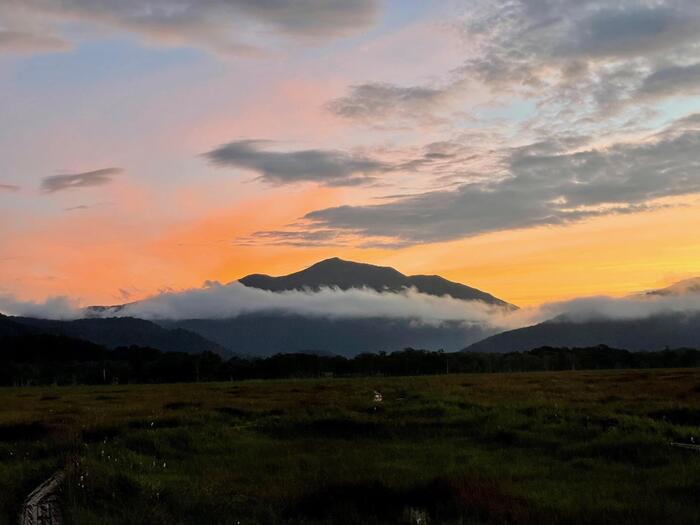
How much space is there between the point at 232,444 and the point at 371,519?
1148cm

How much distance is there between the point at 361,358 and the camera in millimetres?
153000

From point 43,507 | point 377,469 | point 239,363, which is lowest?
point 239,363

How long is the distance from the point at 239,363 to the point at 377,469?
133 metres

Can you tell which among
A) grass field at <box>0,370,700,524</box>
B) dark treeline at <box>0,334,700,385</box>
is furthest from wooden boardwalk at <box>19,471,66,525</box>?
dark treeline at <box>0,334,700,385</box>

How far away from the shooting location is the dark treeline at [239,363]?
454 ft

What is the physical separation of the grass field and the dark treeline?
114178 millimetres

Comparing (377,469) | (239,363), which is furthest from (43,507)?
(239,363)

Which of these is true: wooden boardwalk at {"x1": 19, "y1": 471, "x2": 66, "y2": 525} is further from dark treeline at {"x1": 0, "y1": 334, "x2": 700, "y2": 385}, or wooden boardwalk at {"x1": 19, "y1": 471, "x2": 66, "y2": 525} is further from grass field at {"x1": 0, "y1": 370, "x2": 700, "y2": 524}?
dark treeline at {"x1": 0, "y1": 334, "x2": 700, "y2": 385}

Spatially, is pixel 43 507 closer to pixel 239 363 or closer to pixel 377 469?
pixel 377 469

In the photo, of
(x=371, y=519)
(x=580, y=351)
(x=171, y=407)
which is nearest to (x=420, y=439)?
(x=371, y=519)

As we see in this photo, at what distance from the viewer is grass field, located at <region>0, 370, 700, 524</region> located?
11547 millimetres

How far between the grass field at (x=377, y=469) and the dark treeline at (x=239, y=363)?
114m

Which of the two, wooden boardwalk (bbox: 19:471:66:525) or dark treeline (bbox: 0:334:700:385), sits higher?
wooden boardwalk (bbox: 19:471:66:525)

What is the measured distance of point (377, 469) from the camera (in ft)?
52.3
